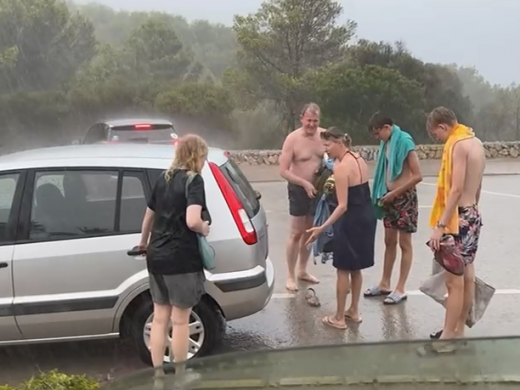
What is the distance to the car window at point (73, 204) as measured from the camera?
458 cm

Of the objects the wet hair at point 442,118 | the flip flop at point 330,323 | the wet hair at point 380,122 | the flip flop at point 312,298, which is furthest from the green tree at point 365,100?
the wet hair at point 442,118

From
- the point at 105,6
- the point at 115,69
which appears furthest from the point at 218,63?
the point at 105,6

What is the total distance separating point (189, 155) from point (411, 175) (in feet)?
7.81

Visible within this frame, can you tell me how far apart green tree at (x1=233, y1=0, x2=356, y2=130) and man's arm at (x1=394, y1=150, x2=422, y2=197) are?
17.0 m

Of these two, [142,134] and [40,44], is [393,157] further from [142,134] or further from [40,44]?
[40,44]

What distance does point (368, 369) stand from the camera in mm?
2484

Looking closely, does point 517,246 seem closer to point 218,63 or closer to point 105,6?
point 218,63

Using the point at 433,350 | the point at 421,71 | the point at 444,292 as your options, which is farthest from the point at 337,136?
the point at 421,71

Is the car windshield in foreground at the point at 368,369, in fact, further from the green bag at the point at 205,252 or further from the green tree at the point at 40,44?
the green tree at the point at 40,44

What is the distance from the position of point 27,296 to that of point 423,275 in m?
4.24

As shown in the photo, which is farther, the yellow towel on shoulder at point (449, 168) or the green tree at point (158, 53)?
the green tree at point (158, 53)

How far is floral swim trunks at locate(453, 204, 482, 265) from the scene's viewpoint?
476cm

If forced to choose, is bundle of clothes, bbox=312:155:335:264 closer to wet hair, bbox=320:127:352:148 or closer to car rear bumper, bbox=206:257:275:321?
wet hair, bbox=320:127:352:148

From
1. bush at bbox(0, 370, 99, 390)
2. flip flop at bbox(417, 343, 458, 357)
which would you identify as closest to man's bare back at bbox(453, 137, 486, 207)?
flip flop at bbox(417, 343, 458, 357)
